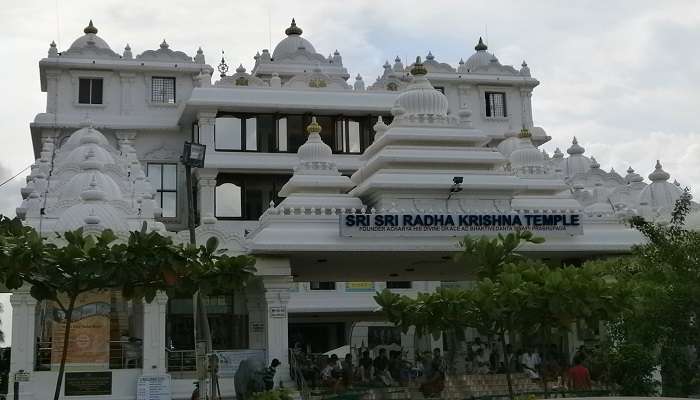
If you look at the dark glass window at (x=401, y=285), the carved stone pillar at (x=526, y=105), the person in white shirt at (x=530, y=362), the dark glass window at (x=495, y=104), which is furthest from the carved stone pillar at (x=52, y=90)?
the person in white shirt at (x=530, y=362)

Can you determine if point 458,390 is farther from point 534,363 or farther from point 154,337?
point 154,337

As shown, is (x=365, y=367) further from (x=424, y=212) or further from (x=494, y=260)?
(x=494, y=260)

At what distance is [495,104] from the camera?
45.5 m

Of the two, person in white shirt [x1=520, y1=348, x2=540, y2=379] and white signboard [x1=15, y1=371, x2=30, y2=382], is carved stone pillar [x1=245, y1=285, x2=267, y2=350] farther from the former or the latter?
person in white shirt [x1=520, y1=348, x2=540, y2=379]

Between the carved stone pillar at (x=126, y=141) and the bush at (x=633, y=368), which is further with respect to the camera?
the carved stone pillar at (x=126, y=141)

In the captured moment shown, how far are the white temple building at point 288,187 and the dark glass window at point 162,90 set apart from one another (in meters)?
0.06

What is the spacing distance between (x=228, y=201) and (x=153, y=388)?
591 inches

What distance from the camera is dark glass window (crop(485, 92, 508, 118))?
45.2m

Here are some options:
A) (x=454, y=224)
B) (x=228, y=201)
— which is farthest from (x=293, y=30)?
(x=454, y=224)

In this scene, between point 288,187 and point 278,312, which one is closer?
point 278,312

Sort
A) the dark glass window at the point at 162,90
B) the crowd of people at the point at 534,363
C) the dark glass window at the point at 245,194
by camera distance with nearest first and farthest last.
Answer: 1. the crowd of people at the point at 534,363
2. the dark glass window at the point at 245,194
3. the dark glass window at the point at 162,90

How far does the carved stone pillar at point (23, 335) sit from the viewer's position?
76.3 ft

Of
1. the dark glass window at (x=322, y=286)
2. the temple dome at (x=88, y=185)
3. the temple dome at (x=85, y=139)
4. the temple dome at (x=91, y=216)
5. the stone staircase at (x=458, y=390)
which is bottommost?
the stone staircase at (x=458, y=390)

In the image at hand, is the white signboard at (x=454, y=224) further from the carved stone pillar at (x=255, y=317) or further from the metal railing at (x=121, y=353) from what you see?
the metal railing at (x=121, y=353)
